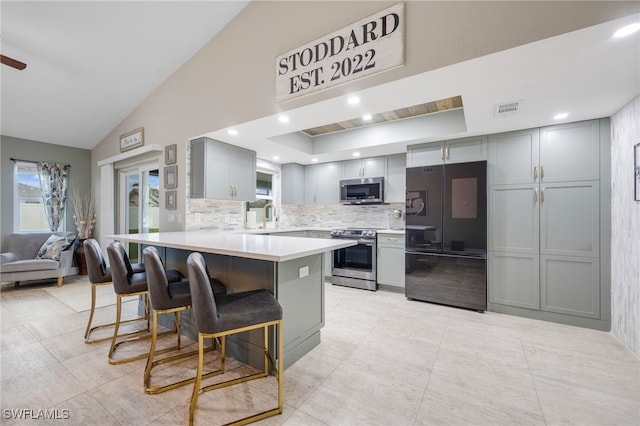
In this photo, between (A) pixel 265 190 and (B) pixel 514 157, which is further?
(A) pixel 265 190

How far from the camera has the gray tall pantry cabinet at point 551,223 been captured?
271 cm

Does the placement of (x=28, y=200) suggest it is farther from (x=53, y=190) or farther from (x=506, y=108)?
(x=506, y=108)

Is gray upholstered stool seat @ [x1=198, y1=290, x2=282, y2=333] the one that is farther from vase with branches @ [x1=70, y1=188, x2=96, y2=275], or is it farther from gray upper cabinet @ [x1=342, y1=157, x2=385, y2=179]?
vase with branches @ [x1=70, y1=188, x2=96, y2=275]

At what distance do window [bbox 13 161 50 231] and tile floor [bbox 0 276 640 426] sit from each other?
2737 millimetres

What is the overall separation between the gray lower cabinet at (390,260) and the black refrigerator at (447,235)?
26cm

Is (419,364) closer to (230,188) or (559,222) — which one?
(559,222)

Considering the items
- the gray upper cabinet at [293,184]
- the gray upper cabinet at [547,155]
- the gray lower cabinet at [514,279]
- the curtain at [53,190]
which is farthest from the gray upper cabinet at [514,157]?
the curtain at [53,190]

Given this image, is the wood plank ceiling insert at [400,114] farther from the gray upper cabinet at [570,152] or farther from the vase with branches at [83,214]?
the vase with branches at [83,214]

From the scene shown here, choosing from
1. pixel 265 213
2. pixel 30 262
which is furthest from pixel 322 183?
pixel 30 262

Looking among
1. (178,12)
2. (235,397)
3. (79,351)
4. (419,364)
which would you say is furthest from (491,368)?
(178,12)

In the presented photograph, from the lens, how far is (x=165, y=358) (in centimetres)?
211

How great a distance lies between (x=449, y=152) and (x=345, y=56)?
198cm

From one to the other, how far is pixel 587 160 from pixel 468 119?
4.18ft

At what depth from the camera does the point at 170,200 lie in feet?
12.3
